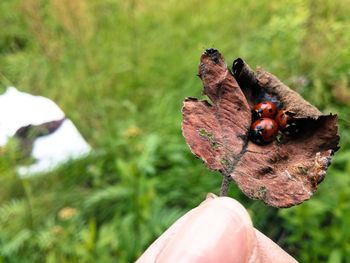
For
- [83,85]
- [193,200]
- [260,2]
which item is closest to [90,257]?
[193,200]

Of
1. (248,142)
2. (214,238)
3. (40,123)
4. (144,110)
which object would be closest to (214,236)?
(214,238)

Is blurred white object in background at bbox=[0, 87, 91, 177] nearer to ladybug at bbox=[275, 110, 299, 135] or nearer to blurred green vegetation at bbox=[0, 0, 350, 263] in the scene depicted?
blurred green vegetation at bbox=[0, 0, 350, 263]

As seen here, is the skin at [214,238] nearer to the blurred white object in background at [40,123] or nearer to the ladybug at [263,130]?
the ladybug at [263,130]

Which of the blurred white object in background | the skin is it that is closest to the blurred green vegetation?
the blurred white object in background

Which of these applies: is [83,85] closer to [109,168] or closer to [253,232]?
[109,168]

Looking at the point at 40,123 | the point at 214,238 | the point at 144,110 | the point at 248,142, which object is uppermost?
the point at 248,142

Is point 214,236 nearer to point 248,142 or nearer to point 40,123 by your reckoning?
point 248,142
